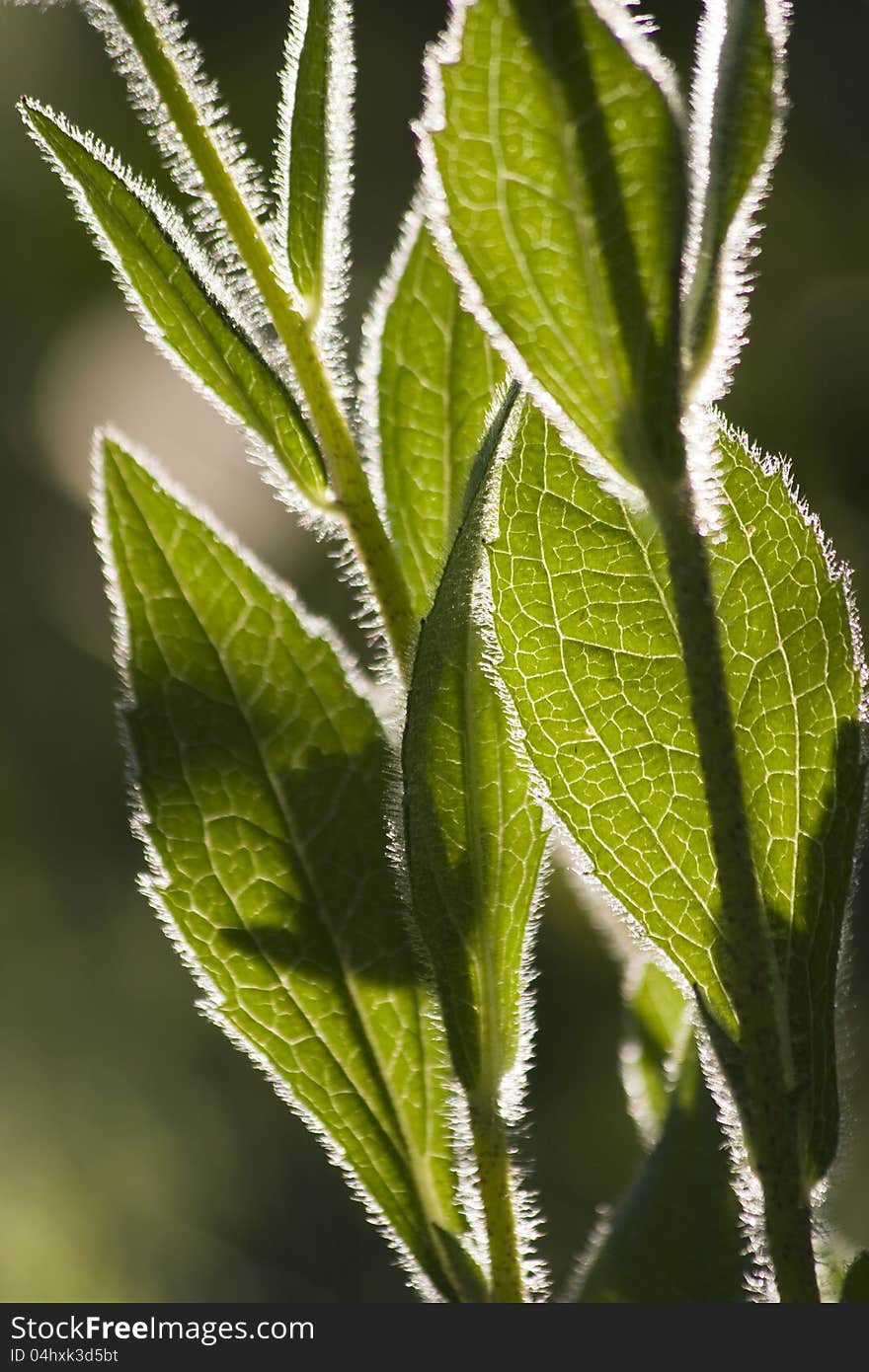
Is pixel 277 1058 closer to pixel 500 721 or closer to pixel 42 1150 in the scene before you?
pixel 500 721

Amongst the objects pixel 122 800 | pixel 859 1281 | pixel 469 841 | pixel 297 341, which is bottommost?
pixel 859 1281

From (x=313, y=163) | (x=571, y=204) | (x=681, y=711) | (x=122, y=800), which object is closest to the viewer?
(x=571, y=204)

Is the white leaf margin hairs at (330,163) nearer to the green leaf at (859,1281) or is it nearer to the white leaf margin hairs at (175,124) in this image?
the white leaf margin hairs at (175,124)

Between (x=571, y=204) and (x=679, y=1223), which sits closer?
(x=571, y=204)

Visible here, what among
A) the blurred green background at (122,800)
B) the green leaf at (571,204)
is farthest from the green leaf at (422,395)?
the blurred green background at (122,800)

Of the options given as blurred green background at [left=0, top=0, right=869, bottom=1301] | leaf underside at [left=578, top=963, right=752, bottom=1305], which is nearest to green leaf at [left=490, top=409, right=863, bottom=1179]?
leaf underside at [left=578, top=963, right=752, bottom=1305]

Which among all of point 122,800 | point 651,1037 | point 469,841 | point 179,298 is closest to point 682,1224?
point 651,1037

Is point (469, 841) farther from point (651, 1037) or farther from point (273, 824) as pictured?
point (651, 1037)
